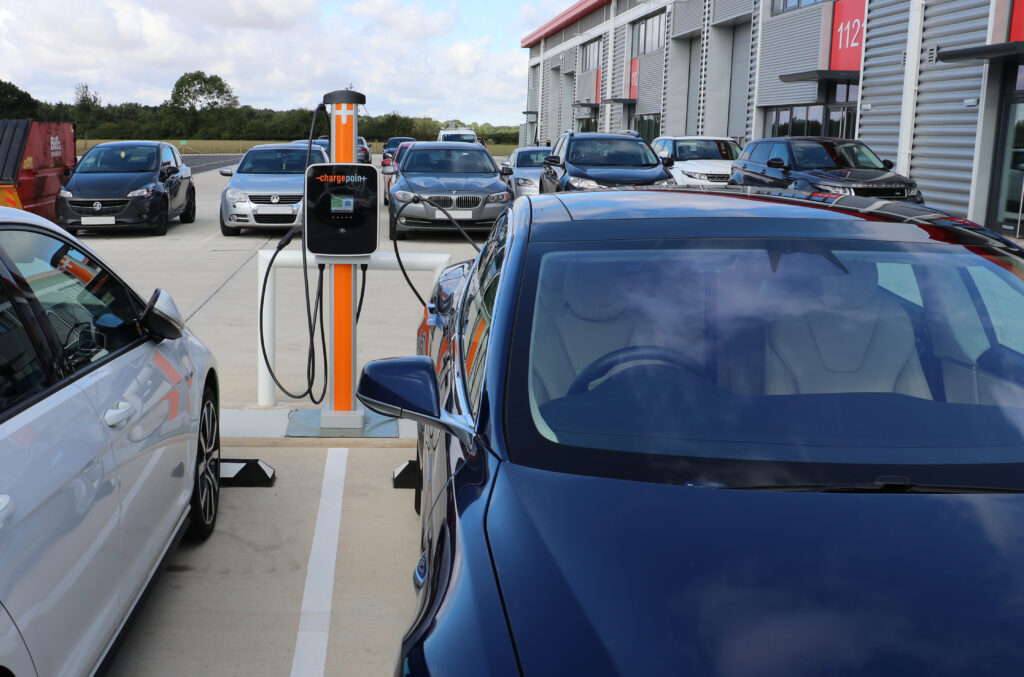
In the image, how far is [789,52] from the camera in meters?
27.9

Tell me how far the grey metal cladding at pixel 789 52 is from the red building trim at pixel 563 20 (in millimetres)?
23607

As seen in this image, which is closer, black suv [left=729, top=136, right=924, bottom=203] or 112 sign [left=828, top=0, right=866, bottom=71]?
black suv [left=729, top=136, right=924, bottom=203]

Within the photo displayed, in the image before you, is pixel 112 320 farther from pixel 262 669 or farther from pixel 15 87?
pixel 15 87

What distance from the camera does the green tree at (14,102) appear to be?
2565 inches

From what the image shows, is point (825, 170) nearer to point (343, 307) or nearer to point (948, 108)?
point (948, 108)

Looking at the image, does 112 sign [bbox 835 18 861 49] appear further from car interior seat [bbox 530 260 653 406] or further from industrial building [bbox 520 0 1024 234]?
car interior seat [bbox 530 260 653 406]

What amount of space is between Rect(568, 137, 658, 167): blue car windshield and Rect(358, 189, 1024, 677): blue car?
582 inches

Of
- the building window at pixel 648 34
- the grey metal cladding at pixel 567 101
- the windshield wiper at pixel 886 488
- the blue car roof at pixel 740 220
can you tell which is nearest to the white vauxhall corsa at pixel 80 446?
the blue car roof at pixel 740 220

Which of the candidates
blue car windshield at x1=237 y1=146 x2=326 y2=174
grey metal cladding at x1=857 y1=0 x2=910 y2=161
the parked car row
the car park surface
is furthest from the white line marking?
grey metal cladding at x1=857 y1=0 x2=910 y2=161

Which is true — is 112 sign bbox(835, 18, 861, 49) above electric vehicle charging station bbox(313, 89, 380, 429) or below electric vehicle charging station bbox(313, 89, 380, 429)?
above

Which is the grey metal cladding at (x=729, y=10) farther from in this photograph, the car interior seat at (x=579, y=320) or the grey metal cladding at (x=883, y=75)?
the car interior seat at (x=579, y=320)

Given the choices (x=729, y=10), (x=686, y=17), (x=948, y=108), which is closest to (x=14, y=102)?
A: (x=686, y=17)

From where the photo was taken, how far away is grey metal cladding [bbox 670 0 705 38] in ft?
122

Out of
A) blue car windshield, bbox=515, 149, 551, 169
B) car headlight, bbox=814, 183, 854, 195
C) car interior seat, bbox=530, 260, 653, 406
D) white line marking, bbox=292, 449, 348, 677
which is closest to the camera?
car interior seat, bbox=530, 260, 653, 406
